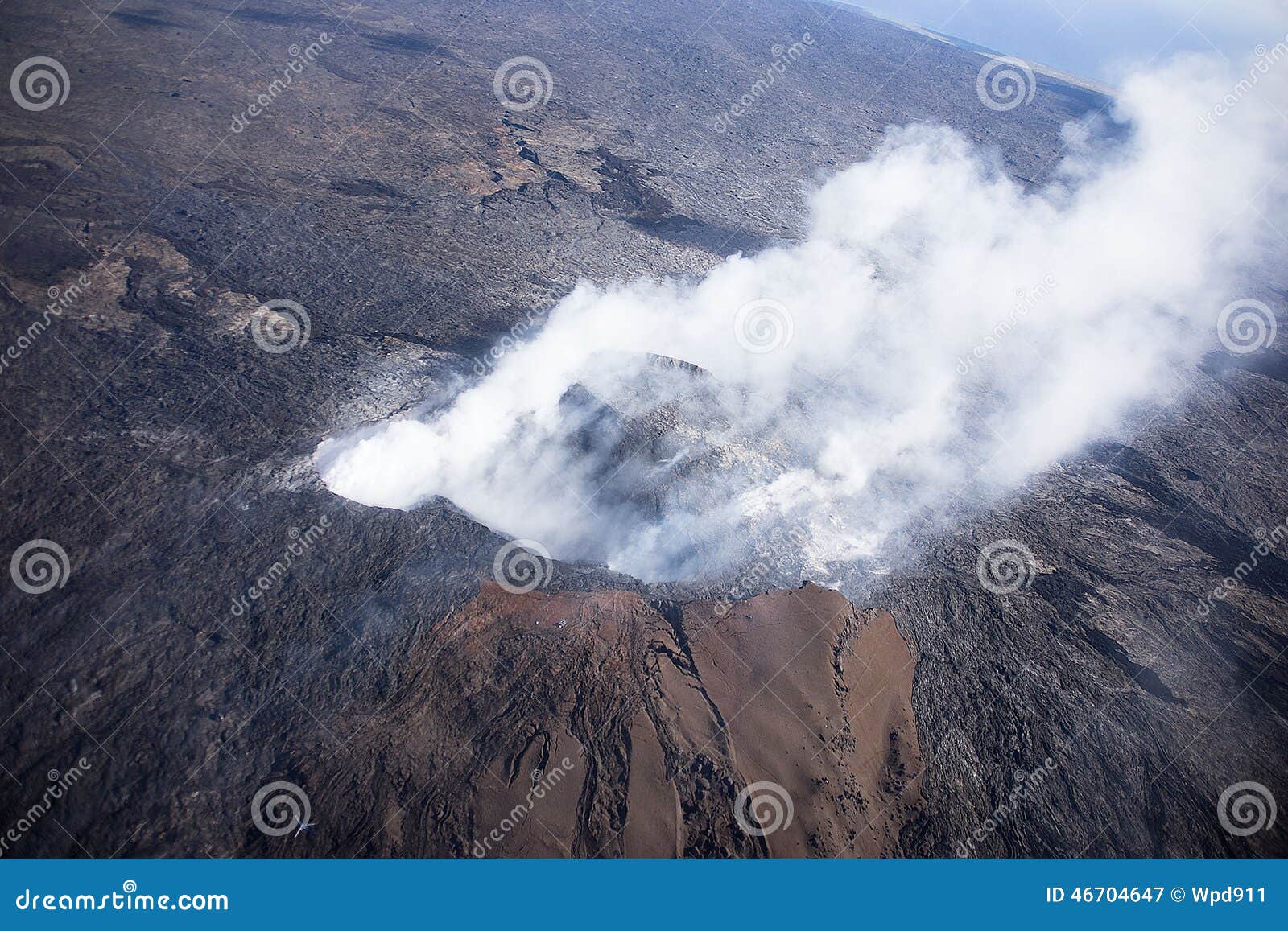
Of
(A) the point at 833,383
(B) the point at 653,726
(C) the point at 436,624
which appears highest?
(A) the point at 833,383

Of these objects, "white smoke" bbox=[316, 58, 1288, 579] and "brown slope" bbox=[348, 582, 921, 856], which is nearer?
"brown slope" bbox=[348, 582, 921, 856]

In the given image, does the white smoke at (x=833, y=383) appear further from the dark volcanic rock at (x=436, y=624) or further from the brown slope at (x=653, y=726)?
the brown slope at (x=653, y=726)

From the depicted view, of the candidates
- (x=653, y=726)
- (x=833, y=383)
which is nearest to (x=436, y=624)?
(x=653, y=726)

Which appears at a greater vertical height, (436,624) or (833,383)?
(833,383)

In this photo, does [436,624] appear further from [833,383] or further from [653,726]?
[833,383]

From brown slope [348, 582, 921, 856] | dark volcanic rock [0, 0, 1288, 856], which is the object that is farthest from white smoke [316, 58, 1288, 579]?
brown slope [348, 582, 921, 856]

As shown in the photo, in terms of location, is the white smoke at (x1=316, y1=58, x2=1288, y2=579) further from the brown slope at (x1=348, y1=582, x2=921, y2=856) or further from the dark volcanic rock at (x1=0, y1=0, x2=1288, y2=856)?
the brown slope at (x1=348, y1=582, x2=921, y2=856)

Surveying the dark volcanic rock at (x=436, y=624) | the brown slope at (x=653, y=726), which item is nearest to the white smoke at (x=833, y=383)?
the dark volcanic rock at (x=436, y=624)

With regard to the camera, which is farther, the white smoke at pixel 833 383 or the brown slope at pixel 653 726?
the white smoke at pixel 833 383

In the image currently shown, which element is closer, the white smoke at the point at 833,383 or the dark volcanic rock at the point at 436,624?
the dark volcanic rock at the point at 436,624

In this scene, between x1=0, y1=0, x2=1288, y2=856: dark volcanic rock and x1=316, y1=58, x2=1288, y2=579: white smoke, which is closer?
x1=0, y1=0, x2=1288, y2=856: dark volcanic rock
